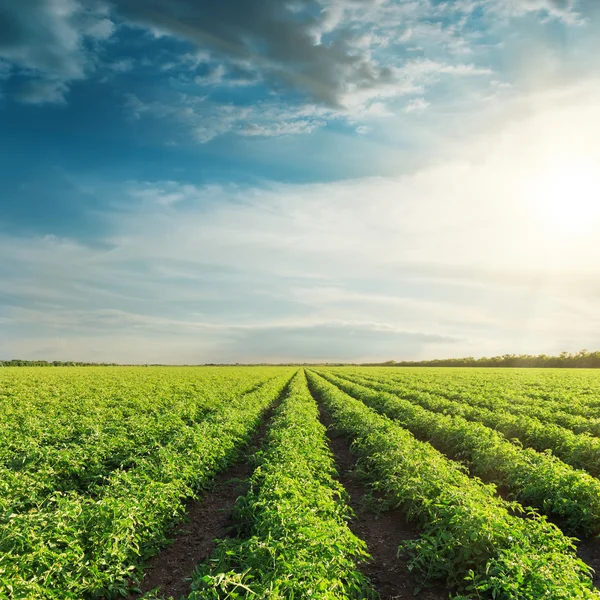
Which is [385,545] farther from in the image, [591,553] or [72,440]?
[72,440]

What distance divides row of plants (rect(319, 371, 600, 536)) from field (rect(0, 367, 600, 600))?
0.04 meters

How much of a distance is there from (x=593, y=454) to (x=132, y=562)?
1213 cm

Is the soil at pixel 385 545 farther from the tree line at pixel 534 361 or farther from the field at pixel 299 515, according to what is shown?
the tree line at pixel 534 361

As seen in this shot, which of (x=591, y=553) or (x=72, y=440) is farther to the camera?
(x=72, y=440)

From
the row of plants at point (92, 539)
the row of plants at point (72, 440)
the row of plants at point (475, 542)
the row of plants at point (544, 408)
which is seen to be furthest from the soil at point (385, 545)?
the row of plants at point (544, 408)

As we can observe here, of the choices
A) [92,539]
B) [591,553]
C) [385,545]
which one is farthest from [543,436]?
[92,539]

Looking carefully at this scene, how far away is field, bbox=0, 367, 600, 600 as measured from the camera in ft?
17.6

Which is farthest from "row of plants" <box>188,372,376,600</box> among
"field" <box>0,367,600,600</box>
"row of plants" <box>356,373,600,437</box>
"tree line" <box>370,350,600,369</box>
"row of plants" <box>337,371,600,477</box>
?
"tree line" <box>370,350,600,369</box>

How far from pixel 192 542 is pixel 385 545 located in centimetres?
382

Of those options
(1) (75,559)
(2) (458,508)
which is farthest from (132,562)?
(2) (458,508)

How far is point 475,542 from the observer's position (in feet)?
21.2

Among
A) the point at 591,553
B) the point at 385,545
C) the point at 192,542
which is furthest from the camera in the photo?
the point at 192,542

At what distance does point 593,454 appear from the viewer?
38.7ft

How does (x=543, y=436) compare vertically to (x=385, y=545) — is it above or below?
above
